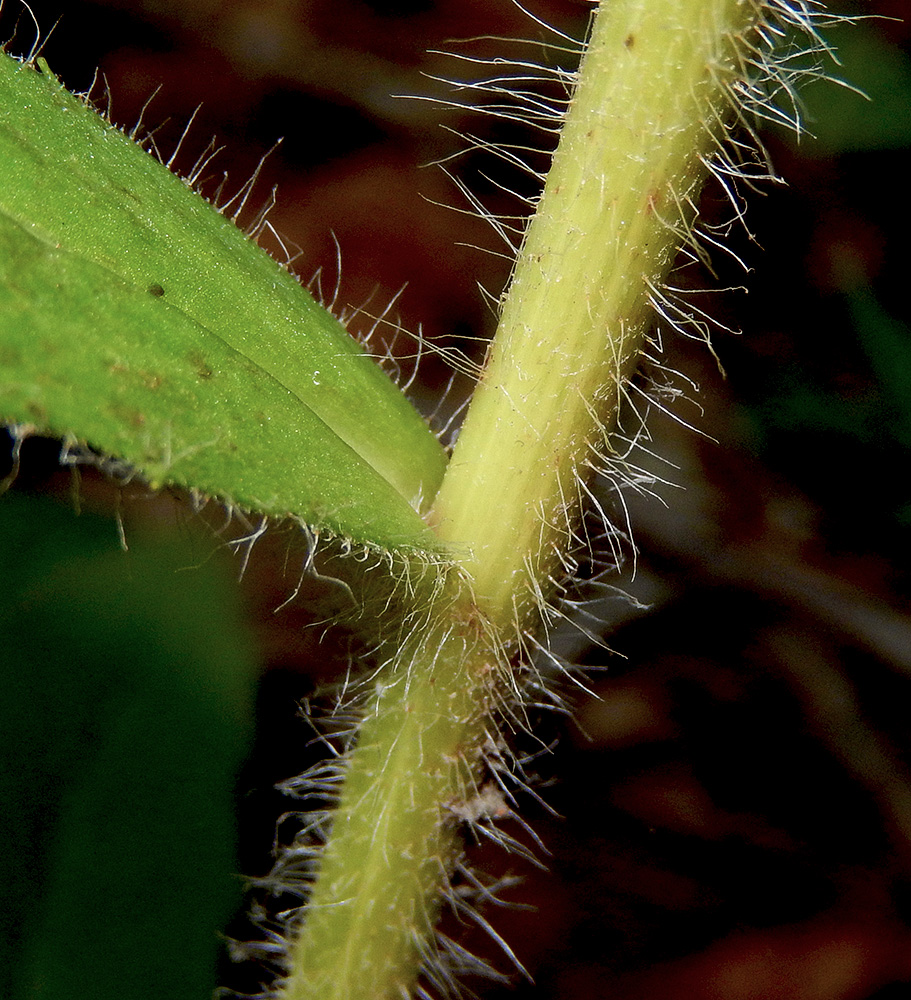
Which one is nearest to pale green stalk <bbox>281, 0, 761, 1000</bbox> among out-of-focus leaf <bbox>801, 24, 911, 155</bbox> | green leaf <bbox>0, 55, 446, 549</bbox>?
green leaf <bbox>0, 55, 446, 549</bbox>

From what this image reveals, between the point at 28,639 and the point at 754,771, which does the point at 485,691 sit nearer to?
the point at 28,639

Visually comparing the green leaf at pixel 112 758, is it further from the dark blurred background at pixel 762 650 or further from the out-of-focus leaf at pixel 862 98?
the out-of-focus leaf at pixel 862 98

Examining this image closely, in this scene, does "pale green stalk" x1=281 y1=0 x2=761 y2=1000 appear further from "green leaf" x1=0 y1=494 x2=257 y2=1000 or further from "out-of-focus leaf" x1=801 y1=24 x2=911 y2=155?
"out-of-focus leaf" x1=801 y1=24 x2=911 y2=155

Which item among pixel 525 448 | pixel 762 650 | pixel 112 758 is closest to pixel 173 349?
pixel 525 448

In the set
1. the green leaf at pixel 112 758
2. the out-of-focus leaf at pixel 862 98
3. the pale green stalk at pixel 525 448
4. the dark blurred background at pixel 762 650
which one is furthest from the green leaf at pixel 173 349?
the out-of-focus leaf at pixel 862 98

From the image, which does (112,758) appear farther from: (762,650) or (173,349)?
(762,650)

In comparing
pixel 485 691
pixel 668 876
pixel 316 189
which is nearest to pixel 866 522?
pixel 668 876

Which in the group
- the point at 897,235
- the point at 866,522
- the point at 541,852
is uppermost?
the point at 897,235
